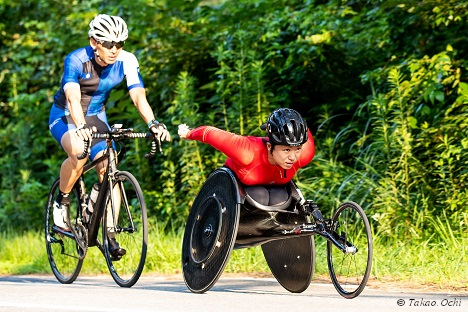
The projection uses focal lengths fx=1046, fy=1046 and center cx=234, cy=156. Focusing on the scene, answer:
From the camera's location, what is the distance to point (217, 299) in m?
7.54

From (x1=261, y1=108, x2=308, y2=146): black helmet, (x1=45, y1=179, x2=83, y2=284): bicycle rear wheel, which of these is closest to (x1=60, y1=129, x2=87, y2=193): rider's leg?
(x1=45, y1=179, x2=83, y2=284): bicycle rear wheel

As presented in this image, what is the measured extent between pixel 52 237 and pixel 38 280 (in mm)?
488

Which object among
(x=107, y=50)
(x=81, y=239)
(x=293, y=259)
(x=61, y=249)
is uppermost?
(x=107, y=50)

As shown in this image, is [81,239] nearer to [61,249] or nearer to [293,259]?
[61,249]

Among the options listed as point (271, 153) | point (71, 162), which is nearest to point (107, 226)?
point (71, 162)

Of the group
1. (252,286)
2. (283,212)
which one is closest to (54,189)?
(252,286)

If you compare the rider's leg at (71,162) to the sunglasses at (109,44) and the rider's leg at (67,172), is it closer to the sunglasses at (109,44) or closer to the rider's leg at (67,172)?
the rider's leg at (67,172)

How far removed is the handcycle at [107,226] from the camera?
879cm

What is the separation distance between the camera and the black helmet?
7621 mm

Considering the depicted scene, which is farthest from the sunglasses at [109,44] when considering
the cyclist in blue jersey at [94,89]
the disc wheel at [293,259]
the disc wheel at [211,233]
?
the disc wheel at [293,259]

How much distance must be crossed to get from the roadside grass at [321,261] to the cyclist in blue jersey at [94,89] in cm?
167

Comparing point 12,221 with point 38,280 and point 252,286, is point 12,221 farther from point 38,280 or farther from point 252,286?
point 252,286

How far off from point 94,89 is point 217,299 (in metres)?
2.63

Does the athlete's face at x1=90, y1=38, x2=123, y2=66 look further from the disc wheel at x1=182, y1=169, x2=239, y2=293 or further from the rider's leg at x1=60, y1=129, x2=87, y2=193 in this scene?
the disc wheel at x1=182, y1=169, x2=239, y2=293
